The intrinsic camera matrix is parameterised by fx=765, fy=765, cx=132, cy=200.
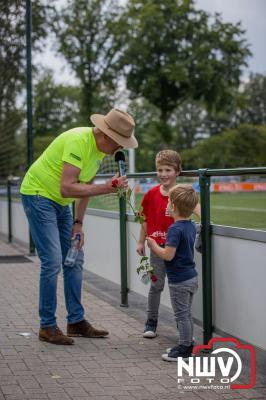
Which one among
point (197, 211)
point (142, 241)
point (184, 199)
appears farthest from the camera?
point (142, 241)

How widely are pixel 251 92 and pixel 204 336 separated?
332 feet

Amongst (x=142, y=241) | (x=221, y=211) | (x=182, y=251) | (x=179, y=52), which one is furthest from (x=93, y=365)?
(x=179, y=52)

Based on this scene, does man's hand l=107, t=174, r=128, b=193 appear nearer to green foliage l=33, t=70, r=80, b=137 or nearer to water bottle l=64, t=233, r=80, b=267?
water bottle l=64, t=233, r=80, b=267

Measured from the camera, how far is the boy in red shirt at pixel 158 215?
599 cm

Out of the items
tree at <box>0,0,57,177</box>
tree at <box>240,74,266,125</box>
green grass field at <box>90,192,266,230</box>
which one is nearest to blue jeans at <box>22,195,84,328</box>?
green grass field at <box>90,192,266,230</box>

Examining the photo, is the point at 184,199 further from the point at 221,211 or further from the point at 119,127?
the point at 221,211

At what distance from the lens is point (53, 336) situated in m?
6.06

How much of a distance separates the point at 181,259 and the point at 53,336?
132 centimetres

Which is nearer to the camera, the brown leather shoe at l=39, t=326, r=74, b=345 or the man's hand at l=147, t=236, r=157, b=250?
the man's hand at l=147, t=236, r=157, b=250

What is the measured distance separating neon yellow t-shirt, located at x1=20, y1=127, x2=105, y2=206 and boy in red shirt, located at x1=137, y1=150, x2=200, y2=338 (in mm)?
507

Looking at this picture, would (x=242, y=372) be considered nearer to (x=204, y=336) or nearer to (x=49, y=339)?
(x=204, y=336)

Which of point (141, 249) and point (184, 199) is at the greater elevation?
point (184, 199)

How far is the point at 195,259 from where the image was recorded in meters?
6.04

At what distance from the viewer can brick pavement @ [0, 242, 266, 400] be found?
4.69 metres
